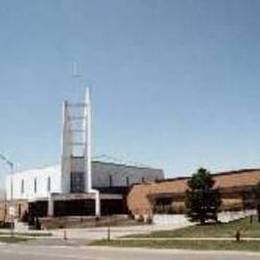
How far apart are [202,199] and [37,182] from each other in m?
47.1

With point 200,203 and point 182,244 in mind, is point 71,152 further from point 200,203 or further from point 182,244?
point 182,244

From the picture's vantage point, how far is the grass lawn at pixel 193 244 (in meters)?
33.4

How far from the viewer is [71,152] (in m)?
93.8

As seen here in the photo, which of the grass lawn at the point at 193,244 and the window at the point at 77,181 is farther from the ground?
the window at the point at 77,181

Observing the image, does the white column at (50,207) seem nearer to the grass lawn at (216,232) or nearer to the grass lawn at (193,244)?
the grass lawn at (216,232)

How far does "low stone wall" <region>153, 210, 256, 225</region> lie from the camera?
64.6 m

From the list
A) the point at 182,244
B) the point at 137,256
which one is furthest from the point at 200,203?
the point at 137,256

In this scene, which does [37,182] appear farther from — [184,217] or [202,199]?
[202,199]

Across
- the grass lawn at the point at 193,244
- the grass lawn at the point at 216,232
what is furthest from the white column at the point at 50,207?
the grass lawn at the point at 193,244

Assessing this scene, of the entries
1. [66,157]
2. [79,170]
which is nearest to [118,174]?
[79,170]

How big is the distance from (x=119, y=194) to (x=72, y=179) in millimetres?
6910

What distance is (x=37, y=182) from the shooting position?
103m

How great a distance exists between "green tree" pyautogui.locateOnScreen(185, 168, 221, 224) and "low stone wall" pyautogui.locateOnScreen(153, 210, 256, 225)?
4.09 metres

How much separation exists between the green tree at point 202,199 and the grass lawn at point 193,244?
58.0 ft
